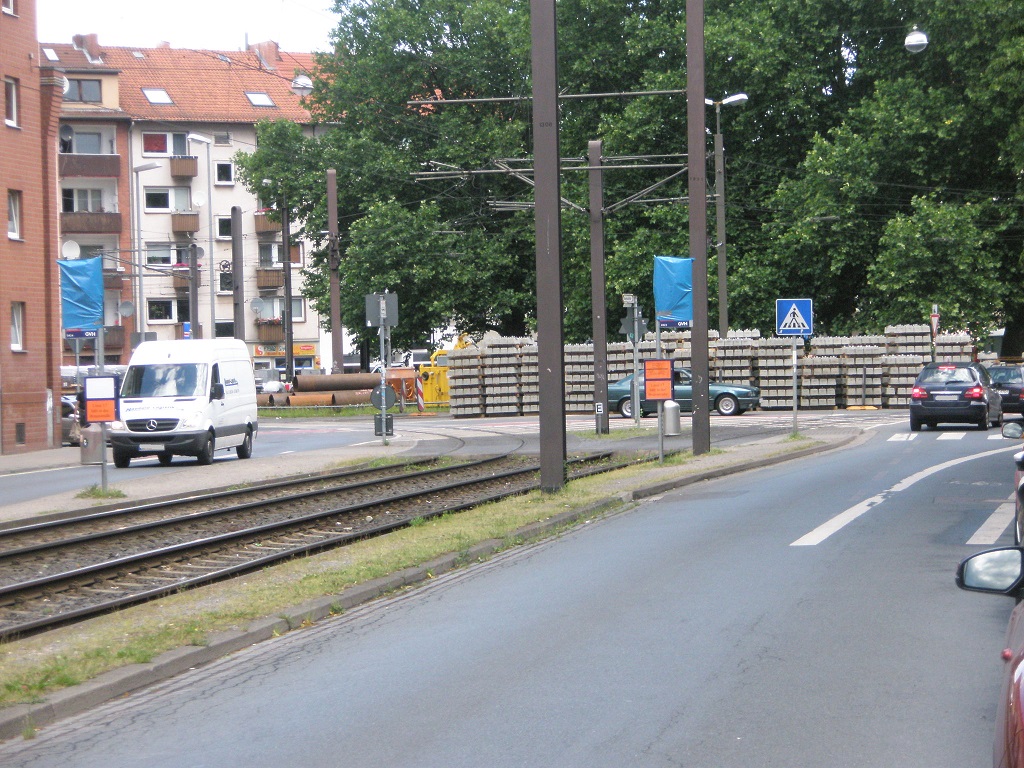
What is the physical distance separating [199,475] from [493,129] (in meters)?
29.8

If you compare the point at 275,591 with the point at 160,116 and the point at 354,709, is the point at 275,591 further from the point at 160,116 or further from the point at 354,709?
the point at 160,116

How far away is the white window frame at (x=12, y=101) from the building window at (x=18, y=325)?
454 centimetres

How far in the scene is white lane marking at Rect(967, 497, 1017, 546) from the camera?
39.0 ft

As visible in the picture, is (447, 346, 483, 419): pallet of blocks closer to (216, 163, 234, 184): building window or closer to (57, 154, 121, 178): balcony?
(57, 154, 121, 178): balcony

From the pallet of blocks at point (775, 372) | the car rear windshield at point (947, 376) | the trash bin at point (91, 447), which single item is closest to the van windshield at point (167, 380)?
the trash bin at point (91, 447)

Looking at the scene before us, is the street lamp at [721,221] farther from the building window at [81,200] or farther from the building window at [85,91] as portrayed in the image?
the building window at [85,91]

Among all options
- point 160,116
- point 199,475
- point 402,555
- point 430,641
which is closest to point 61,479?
point 199,475

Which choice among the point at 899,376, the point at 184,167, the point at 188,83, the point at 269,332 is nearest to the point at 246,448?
the point at 899,376

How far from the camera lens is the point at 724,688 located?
6832mm

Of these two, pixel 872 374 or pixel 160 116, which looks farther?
pixel 160 116

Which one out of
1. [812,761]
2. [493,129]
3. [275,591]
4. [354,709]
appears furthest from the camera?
[493,129]

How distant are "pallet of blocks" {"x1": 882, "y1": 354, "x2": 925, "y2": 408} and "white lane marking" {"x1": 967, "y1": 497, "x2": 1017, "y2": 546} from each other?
2837 centimetres

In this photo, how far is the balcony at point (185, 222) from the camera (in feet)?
262

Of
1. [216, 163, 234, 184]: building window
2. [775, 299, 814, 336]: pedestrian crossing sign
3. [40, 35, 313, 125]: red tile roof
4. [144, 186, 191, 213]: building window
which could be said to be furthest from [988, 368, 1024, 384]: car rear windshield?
[216, 163, 234, 184]: building window
